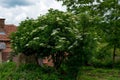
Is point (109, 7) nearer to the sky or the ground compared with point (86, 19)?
nearer to the sky

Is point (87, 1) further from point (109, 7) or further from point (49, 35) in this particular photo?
point (49, 35)

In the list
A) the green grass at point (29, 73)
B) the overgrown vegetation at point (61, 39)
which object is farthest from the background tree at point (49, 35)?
the green grass at point (29, 73)

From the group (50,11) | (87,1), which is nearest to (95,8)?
(87,1)

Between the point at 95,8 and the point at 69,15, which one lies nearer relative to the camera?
the point at 69,15

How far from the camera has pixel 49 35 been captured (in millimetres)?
12555

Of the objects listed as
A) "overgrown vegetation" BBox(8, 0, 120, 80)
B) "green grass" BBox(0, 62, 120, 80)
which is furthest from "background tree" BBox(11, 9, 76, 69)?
"green grass" BBox(0, 62, 120, 80)

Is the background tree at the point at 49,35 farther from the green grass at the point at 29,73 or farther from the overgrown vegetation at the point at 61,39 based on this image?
the green grass at the point at 29,73

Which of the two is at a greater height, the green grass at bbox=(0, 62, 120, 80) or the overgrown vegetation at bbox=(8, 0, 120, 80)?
the overgrown vegetation at bbox=(8, 0, 120, 80)

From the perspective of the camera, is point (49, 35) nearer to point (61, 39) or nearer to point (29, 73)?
point (61, 39)

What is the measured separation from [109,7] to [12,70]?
815cm

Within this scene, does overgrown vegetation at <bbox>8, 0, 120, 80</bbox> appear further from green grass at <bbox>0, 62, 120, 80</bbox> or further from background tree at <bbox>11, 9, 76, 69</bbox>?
green grass at <bbox>0, 62, 120, 80</bbox>

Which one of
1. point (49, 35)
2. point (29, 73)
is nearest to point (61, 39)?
point (49, 35)

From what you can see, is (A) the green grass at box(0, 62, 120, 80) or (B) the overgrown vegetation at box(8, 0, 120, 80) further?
(A) the green grass at box(0, 62, 120, 80)

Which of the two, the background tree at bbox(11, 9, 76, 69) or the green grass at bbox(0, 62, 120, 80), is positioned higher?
the background tree at bbox(11, 9, 76, 69)
